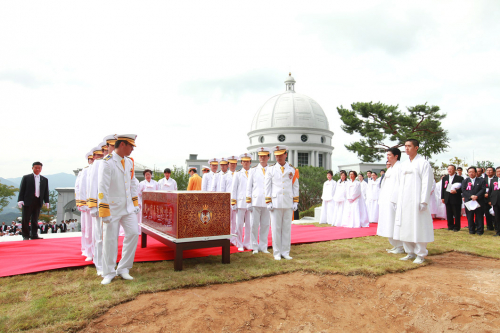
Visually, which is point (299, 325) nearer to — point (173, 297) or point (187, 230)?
point (173, 297)

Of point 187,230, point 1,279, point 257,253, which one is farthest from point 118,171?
point 257,253

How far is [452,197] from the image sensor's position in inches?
381

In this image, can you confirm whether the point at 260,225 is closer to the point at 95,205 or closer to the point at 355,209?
the point at 95,205

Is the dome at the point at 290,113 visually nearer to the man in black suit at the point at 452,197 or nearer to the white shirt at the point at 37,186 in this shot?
the man in black suit at the point at 452,197

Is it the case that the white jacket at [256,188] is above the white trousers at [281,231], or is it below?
above

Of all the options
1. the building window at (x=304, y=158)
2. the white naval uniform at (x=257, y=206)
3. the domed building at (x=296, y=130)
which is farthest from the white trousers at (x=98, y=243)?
the building window at (x=304, y=158)

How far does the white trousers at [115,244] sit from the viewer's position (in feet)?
14.6

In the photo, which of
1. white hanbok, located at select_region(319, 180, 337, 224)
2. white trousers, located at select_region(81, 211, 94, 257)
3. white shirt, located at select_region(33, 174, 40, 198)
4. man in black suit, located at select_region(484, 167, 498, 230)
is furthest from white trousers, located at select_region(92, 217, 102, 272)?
man in black suit, located at select_region(484, 167, 498, 230)

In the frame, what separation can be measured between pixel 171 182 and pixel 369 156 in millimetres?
23881

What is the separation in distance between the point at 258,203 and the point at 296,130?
39.6 metres

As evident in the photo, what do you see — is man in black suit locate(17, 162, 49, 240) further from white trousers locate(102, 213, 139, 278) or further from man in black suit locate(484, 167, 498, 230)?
man in black suit locate(484, 167, 498, 230)

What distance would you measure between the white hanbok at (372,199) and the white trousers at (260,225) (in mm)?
6824

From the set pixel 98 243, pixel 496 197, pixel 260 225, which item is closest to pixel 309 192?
pixel 496 197

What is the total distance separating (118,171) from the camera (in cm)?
459
